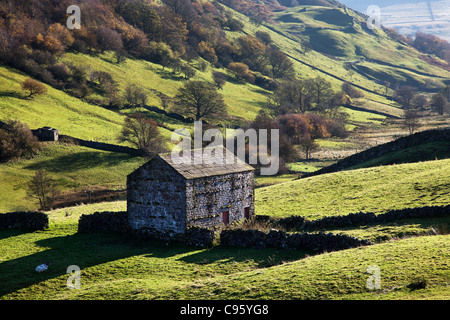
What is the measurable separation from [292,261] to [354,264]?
3.96 meters

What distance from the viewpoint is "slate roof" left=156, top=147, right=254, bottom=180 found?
2808 cm

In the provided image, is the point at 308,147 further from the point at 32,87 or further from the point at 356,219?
the point at 356,219

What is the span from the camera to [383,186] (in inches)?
1391

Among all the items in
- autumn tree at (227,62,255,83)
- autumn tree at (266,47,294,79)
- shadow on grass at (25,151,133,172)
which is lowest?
shadow on grass at (25,151,133,172)

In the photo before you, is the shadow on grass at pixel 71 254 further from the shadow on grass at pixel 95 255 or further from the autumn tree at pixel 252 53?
the autumn tree at pixel 252 53

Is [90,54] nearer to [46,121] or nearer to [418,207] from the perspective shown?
[46,121]

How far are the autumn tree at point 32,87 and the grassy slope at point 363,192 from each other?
5820 cm

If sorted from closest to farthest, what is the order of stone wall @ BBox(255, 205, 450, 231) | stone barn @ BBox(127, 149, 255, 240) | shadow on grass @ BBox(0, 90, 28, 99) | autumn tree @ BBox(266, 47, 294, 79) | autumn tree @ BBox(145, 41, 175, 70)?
stone wall @ BBox(255, 205, 450, 231) → stone barn @ BBox(127, 149, 255, 240) → shadow on grass @ BBox(0, 90, 28, 99) → autumn tree @ BBox(145, 41, 175, 70) → autumn tree @ BBox(266, 47, 294, 79)

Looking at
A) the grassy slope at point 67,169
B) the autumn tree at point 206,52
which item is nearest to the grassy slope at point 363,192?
the grassy slope at point 67,169

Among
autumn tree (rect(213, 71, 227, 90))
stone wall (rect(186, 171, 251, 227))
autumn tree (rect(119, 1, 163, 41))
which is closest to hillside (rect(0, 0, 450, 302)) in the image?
autumn tree (rect(119, 1, 163, 41))

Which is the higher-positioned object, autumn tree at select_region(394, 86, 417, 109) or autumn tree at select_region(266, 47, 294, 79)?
autumn tree at select_region(266, 47, 294, 79)

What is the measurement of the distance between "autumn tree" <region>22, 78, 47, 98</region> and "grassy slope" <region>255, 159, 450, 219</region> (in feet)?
191

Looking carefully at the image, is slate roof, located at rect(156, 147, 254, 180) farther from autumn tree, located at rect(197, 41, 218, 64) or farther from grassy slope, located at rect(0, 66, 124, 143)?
autumn tree, located at rect(197, 41, 218, 64)
